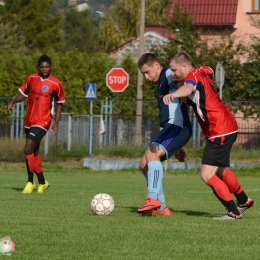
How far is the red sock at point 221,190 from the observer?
9289 millimetres

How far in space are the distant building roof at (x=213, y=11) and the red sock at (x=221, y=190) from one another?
25.7 m

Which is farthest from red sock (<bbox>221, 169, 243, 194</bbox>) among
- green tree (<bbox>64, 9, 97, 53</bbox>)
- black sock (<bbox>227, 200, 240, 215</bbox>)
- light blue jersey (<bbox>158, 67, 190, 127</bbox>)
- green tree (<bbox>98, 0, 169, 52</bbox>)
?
green tree (<bbox>64, 9, 97, 53</bbox>)

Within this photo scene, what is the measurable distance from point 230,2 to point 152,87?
22.8ft

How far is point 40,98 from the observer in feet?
46.5

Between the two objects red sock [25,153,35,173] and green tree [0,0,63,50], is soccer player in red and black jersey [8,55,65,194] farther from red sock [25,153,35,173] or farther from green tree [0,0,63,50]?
green tree [0,0,63,50]

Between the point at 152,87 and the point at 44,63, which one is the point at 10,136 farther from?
the point at 44,63

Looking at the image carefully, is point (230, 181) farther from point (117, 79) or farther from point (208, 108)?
point (117, 79)

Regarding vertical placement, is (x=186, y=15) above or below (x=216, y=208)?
above

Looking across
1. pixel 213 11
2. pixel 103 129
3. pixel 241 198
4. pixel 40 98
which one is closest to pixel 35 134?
pixel 40 98

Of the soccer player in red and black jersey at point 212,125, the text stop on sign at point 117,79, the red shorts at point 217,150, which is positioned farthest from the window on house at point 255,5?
the red shorts at point 217,150

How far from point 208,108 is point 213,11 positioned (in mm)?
26627

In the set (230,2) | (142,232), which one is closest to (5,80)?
(230,2)

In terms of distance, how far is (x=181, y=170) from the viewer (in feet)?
79.0

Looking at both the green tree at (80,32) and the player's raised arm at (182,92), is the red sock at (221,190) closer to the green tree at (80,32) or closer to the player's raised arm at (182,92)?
the player's raised arm at (182,92)
